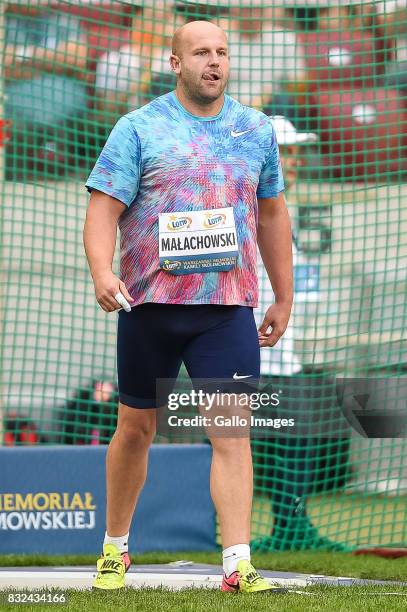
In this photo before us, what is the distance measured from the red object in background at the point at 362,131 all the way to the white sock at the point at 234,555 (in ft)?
9.65

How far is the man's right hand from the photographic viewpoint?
12.3ft

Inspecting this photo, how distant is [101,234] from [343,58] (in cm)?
289

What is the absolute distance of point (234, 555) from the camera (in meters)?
3.77

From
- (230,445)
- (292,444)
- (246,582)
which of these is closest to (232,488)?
(230,445)

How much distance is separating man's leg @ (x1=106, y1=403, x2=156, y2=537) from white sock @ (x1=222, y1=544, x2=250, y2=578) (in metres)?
0.49

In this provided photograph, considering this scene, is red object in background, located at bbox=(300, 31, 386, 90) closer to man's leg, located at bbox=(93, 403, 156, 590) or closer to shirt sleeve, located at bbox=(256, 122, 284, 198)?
shirt sleeve, located at bbox=(256, 122, 284, 198)

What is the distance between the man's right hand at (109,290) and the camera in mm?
3746

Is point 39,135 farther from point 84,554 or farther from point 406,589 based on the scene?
point 406,589

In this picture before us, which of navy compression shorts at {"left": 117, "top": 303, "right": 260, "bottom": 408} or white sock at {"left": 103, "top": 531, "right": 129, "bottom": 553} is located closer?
navy compression shorts at {"left": 117, "top": 303, "right": 260, "bottom": 408}

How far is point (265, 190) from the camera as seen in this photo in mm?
4145

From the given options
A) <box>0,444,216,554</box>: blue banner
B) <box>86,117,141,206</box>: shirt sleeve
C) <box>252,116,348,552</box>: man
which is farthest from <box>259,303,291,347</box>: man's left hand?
<box>252,116,348,552</box>: man

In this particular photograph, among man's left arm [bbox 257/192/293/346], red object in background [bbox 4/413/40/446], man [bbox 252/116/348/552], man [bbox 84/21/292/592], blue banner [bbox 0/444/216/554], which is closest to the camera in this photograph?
man [bbox 84/21/292/592]

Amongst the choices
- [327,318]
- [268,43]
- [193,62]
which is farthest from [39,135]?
[193,62]

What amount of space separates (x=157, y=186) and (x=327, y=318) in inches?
108
